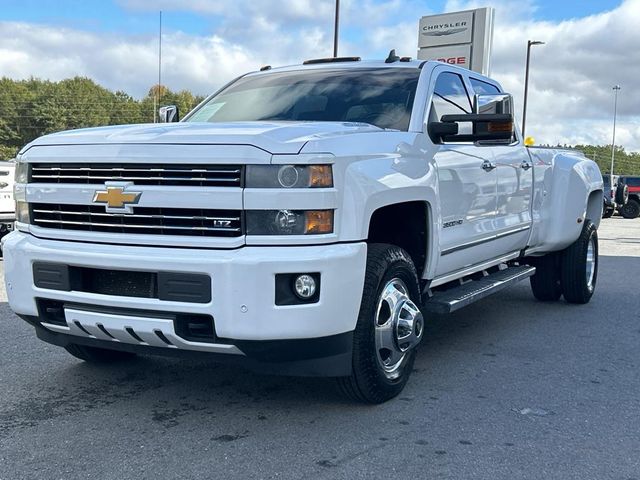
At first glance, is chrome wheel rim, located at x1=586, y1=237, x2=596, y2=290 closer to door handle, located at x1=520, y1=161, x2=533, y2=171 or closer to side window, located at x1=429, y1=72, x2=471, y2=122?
door handle, located at x1=520, y1=161, x2=533, y2=171

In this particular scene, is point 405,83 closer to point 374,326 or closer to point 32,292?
point 374,326

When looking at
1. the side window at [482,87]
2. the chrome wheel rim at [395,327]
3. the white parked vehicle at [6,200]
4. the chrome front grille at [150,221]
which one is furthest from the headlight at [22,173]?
the white parked vehicle at [6,200]

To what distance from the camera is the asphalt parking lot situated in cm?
311

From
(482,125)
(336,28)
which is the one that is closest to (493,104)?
(482,125)

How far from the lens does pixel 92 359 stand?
460cm

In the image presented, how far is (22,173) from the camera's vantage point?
12.6ft

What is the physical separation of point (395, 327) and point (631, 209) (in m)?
27.8

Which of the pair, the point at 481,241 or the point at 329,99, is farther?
the point at 481,241

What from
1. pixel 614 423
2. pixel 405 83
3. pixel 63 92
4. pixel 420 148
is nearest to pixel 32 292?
pixel 420 148

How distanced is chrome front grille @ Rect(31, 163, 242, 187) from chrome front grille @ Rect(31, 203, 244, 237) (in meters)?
0.13

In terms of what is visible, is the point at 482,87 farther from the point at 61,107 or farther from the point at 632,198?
the point at 61,107

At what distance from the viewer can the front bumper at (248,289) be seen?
124 inches

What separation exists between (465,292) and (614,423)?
4.60ft

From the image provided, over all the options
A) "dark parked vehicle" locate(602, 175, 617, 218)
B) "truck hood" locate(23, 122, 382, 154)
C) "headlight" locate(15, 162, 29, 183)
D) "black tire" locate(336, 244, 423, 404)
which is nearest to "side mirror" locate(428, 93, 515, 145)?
"truck hood" locate(23, 122, 382, 154)
